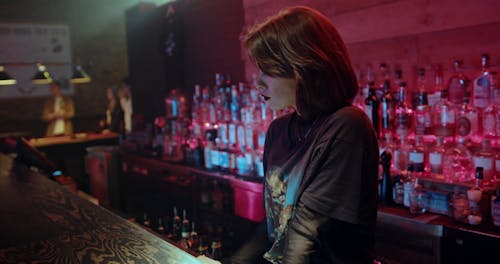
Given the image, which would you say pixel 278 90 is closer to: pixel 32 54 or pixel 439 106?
pixel 439 106

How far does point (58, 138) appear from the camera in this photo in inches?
286

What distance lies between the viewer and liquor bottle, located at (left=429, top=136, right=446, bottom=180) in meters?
2.21

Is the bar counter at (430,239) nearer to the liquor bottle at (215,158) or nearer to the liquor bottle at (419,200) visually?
the liquor bottle at (419,200)

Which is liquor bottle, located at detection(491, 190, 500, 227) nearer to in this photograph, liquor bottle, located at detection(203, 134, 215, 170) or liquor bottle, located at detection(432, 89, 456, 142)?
liquor bottle, located at detection(432, 89, 456, 142)

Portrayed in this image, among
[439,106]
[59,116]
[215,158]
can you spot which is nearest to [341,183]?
[439,106]

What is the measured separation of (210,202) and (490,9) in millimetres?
2242

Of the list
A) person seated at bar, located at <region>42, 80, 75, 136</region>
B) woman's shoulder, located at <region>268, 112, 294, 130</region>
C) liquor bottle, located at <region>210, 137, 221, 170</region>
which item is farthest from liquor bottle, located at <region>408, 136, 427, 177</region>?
person seated at bar, located at <region>42, 80, 75, 136</region>

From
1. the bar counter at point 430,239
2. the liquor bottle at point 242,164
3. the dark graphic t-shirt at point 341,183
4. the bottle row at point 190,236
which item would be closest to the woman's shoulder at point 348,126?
the dark graphic t-shirt at point 341,183

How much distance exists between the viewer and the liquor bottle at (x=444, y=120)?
2.25 m

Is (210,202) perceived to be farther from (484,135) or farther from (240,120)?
(484,135)

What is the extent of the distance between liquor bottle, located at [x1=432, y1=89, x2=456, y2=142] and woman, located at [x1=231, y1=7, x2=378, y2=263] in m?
1.29

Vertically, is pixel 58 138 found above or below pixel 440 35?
below

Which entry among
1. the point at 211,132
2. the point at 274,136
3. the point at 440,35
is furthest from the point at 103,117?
the point at 274,136

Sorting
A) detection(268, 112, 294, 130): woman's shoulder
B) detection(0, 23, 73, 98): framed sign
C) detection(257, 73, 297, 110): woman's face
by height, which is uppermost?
detection(0, 23, 73, 98): framed sign
